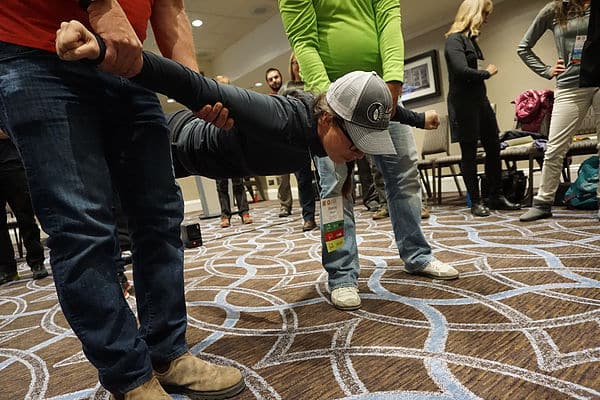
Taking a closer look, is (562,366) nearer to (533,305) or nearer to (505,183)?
(533,305)

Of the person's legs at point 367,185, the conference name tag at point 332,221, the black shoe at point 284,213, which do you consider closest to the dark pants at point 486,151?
the person's legs at point 367,185

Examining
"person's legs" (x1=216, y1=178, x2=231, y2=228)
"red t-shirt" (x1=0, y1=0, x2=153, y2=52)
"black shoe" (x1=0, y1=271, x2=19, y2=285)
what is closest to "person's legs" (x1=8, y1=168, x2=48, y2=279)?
"black shoe" (x1=0, y1=271, x2=19, y2=285)

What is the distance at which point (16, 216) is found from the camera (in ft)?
8.16

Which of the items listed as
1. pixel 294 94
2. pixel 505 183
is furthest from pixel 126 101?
pixel 505 183

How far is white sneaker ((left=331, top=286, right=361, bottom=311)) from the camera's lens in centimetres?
116

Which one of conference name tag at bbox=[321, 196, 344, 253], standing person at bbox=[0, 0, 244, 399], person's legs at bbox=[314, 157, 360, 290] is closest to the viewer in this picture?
standing person at bbox=[0, 0, 244, 399]

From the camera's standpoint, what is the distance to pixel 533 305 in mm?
1055

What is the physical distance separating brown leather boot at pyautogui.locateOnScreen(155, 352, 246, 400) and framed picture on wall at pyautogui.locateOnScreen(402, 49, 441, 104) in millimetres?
5154

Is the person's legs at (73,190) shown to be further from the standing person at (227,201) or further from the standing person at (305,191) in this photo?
the standing person at (227,201)

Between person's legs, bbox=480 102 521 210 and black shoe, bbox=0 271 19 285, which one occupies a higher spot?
person's legs, bbox=480 102 521 210

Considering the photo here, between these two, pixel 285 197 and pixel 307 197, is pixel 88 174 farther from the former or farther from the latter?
pixel 285 197

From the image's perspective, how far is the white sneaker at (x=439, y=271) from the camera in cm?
135

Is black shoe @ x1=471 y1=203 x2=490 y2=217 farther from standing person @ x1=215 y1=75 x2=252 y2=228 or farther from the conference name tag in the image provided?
standing person @ x1=215 y1=75 x2=252 y2=228

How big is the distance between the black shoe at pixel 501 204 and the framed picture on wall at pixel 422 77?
8.84 feet
